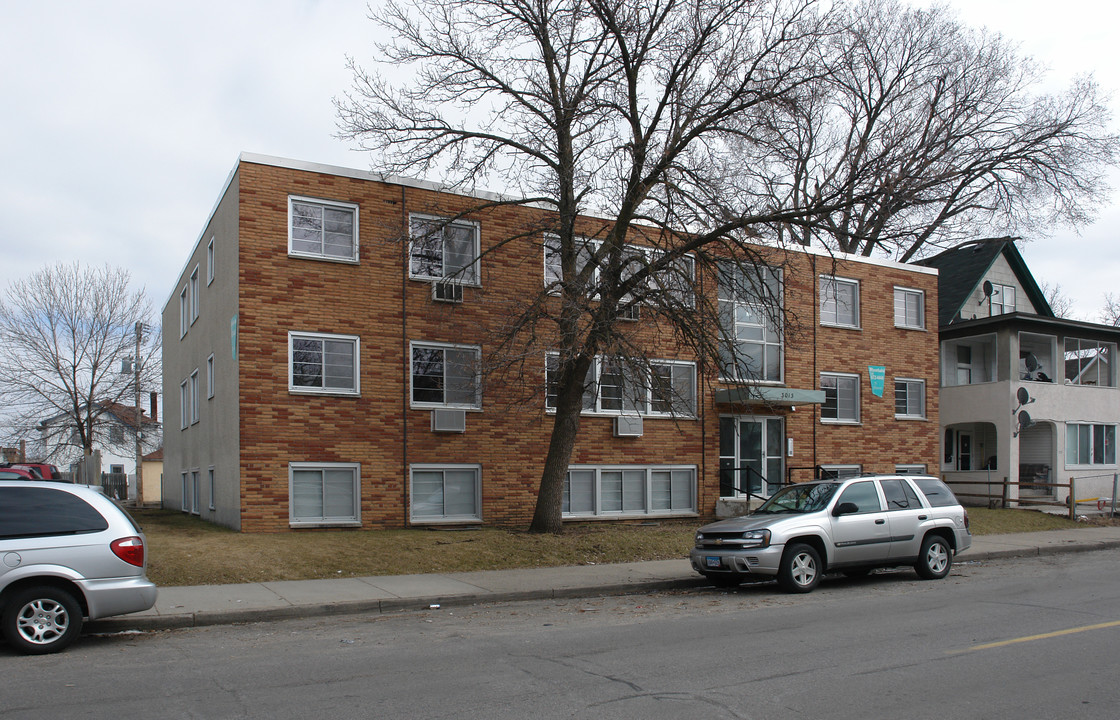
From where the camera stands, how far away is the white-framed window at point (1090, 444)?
28141 millimetres

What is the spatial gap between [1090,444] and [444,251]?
22264 mm

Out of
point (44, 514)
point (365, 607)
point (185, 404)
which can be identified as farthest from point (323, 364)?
point (44, 514)

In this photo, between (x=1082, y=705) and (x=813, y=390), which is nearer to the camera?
(x=1082, y=705)

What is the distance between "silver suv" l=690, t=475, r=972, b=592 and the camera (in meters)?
12.1

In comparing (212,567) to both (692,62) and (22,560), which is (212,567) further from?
(692,62)

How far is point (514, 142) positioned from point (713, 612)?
9.59 meters

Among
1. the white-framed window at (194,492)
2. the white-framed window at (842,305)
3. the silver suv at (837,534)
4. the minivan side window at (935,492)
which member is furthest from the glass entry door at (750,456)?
the white-framed window at (194,492)

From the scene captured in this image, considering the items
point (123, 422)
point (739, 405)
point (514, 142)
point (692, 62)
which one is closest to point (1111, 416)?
point (739, 405)

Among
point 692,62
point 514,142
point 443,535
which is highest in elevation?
point 692,62

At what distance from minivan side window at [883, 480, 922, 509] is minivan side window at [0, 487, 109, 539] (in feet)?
34.1

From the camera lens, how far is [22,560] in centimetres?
830

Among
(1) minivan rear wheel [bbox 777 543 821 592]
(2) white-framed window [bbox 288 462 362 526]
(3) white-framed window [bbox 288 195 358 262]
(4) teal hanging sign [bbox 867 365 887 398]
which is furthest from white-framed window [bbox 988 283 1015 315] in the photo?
(2) white-framed window [bbox 288 462 362 526]

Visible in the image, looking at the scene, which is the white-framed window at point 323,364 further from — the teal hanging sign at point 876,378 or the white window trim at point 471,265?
the teal hanging sign at point 876,378

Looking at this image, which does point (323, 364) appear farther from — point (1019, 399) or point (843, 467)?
point (1019, 399)
